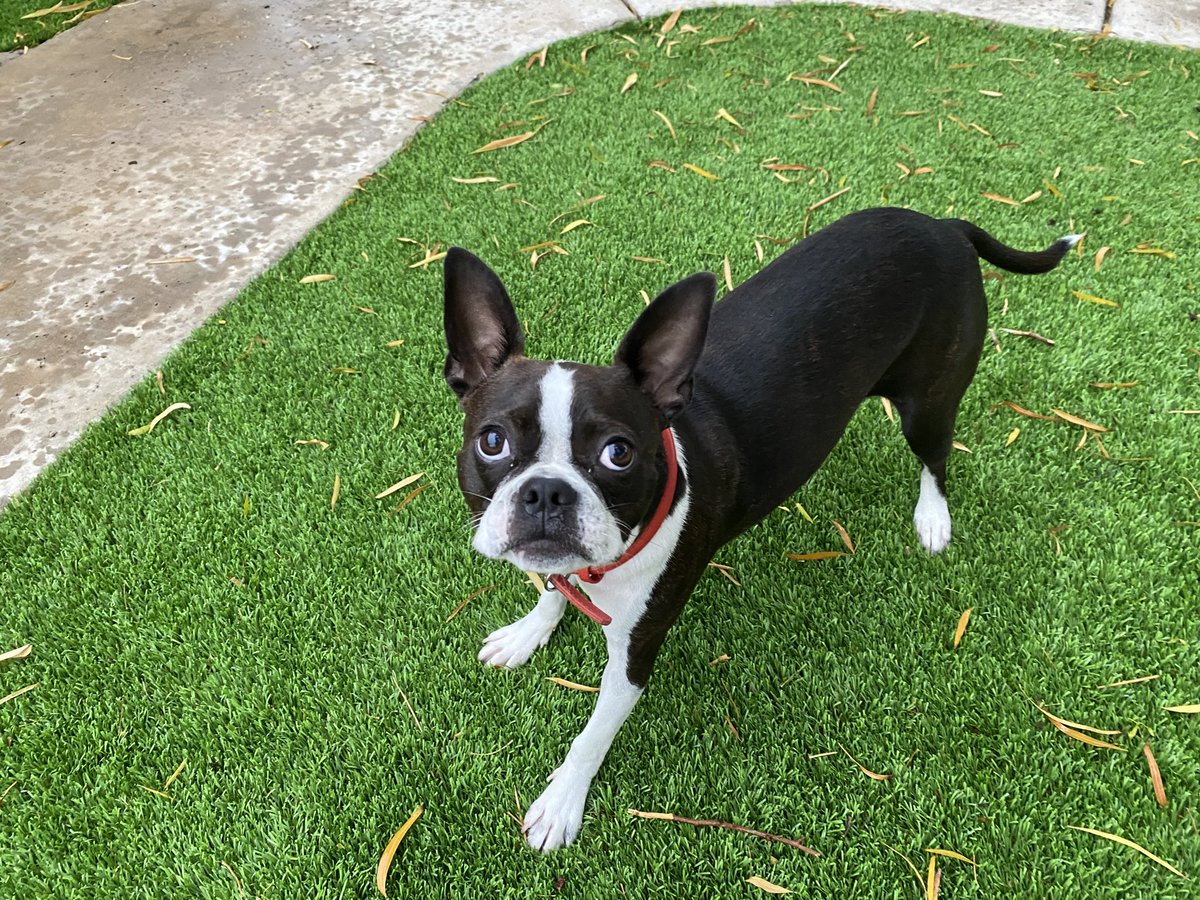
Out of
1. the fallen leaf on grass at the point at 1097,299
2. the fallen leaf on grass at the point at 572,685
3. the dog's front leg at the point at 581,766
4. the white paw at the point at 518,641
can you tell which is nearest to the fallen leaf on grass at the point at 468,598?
the white paw at the point at 518,641

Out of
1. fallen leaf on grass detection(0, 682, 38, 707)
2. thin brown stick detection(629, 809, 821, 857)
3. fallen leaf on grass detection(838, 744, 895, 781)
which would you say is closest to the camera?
thin brown stick detection(629, 809, 821, 857)

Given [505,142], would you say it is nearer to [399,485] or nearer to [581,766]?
[399,485]

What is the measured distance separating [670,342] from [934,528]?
1.53m

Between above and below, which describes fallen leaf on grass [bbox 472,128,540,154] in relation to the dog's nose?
below

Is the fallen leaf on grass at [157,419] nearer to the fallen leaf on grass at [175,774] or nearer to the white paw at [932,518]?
the fallen leaf on grass at [175,774]

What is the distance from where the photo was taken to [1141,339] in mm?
3457

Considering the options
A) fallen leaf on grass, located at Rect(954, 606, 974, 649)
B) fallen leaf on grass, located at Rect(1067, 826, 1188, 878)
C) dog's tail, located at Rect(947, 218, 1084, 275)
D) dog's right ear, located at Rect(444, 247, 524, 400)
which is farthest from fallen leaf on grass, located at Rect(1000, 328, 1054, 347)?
dog's right ear, located at Rect(444, 247, 524, 400)

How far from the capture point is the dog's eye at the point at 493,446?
1.82m

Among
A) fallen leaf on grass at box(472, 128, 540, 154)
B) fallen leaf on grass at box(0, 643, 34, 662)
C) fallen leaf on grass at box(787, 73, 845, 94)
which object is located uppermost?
fallen leaf on grass at box(472, 128, 540, 154)

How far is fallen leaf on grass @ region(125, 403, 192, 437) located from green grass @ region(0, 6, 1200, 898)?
0.04 m

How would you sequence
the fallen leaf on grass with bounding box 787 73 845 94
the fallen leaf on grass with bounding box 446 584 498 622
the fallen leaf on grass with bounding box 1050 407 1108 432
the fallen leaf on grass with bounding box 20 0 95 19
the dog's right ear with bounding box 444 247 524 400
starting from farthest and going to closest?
the fallen leaf on grass with bounding box 20 0 95 19 → the fallen leaf on grass with bounding box 787 73 845 94 → the fallen leaf on grass with bounding box 1050 407 1108 432 → the fallen leaf on grass with bounding box 446 584 498 622 → the dog's right ear with bounding box 444 247 524 400

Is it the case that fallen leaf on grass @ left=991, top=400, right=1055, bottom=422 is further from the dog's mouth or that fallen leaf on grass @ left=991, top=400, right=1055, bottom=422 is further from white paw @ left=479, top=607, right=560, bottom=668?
the dog's mouth

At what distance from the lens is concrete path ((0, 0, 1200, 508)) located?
349 cm

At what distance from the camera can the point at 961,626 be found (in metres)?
2.62
